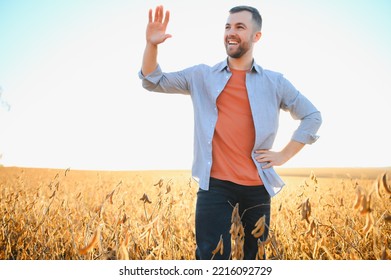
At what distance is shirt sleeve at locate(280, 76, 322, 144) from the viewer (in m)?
2.50

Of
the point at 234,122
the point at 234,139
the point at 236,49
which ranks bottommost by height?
the point at 234,139

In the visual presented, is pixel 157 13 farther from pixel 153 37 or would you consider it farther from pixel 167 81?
pixel 167 81

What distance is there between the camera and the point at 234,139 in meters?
2.29

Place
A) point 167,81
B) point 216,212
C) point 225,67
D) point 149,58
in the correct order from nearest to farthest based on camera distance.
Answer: point 216,212, point 149,58, point 167,81, point 225,67

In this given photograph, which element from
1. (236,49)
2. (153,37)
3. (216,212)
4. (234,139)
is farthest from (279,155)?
(153,37)

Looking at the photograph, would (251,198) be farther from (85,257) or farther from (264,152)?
(85,257)

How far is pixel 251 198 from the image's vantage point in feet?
7.43

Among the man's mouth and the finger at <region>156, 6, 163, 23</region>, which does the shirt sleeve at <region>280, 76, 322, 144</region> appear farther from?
the finger at <region>156, 6, 163, 23</region>

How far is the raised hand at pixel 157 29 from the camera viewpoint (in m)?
2.20

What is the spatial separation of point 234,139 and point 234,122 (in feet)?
0.36

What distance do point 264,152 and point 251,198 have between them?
304mm

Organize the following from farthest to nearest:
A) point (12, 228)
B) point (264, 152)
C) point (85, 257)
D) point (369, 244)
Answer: point (12, 228)
point (369, 244)
point (85, 257)
point (264, 152)

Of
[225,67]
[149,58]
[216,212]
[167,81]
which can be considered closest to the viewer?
[216,212]
